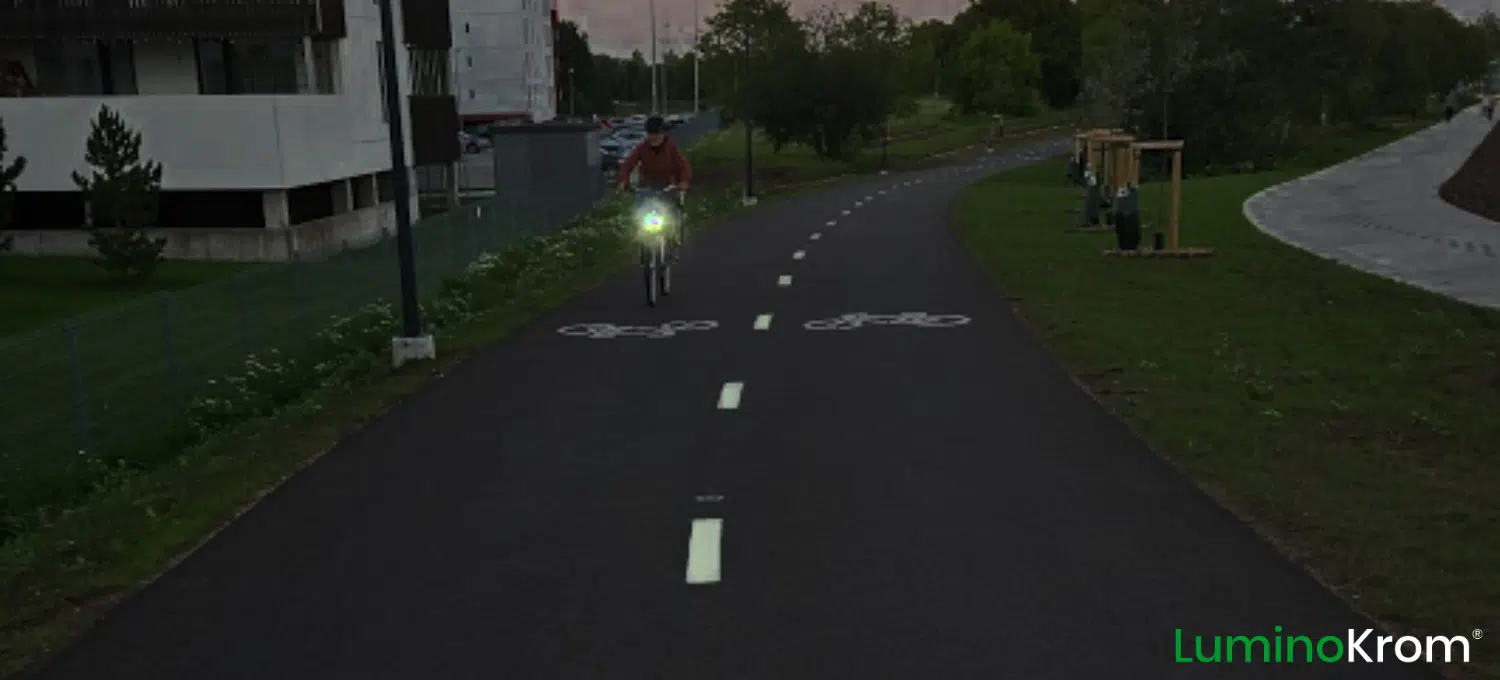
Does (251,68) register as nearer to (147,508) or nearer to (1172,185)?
(1172,185)

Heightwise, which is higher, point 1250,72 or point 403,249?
point 1250,72

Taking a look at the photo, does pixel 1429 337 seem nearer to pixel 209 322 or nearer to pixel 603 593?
pixel 603 593

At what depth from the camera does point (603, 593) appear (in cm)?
674

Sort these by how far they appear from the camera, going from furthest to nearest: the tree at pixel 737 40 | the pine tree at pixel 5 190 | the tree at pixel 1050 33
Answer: the tree at pixel 1050 33 → the tree at pixel 737 40 → the pine tree at pixel 5 190

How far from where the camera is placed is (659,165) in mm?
18344

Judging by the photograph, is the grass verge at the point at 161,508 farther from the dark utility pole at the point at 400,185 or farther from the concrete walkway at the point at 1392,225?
the concrete walkway at the point at 1392,225

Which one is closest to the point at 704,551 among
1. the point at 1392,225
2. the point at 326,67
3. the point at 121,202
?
the point at 1392,225

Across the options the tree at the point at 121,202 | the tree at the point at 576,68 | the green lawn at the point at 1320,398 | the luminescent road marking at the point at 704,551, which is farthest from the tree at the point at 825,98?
the tree at the point at 576,68

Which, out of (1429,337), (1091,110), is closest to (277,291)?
(1429,337)

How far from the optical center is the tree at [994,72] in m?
116

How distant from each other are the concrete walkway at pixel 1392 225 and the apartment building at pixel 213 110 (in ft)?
79.7

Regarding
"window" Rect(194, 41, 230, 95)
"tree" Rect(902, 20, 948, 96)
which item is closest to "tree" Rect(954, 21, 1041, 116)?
"tree" Rect(902, 20, 948, 96)

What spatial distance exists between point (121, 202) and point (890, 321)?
70.7 ft

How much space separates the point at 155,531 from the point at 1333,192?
35562 millimetres
